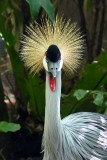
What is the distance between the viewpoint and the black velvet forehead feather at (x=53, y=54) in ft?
7.30

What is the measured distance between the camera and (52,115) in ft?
7.70

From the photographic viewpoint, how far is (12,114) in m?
3.28

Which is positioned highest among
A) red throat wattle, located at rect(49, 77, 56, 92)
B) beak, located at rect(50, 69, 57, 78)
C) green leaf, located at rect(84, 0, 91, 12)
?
green leaf, located at rect(84, 0, 91, 12)

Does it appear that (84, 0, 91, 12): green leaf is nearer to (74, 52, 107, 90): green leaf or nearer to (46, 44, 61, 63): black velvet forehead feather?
(74, 52, 107, 90): green leaf

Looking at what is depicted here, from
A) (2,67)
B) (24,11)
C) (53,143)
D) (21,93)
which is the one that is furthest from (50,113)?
(2,67)

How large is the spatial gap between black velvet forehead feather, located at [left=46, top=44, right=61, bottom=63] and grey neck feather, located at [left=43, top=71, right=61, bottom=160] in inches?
3.0

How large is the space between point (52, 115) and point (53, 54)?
282mm

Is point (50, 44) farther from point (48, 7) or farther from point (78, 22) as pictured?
point (78, 22)

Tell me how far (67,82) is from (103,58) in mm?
536

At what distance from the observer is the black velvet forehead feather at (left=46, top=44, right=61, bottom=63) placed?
2.23 meters

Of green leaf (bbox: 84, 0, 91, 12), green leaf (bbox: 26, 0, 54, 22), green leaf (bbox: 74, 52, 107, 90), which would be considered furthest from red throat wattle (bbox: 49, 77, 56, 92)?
green leaf (bbox: 84, 0, 91, 12)

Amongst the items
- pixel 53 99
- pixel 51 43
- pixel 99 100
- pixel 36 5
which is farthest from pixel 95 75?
pixel 36 5

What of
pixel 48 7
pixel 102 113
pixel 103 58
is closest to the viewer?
pixel 48 7

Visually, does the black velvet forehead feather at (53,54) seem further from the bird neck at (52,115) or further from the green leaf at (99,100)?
the green leaf at (99,100)
